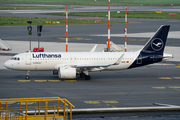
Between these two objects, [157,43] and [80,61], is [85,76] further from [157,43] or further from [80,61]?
[157,43]

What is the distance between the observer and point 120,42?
232 feet

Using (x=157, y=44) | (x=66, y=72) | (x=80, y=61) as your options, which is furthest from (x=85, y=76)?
(x=157, y=44)

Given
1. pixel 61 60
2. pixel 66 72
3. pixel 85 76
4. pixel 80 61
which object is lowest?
pixel 85 76

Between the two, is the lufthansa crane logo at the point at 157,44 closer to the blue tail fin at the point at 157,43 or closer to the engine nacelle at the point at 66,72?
the blue tail fin at the point at 157,43

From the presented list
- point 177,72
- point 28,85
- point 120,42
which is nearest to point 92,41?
point 120,42

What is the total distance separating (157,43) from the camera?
41.7 m

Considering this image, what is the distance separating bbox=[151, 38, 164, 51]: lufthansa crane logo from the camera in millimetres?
41562

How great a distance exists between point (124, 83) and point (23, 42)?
37.6m

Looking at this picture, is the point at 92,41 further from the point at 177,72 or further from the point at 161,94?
the point at 161,94

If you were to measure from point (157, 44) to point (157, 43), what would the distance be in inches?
5.8

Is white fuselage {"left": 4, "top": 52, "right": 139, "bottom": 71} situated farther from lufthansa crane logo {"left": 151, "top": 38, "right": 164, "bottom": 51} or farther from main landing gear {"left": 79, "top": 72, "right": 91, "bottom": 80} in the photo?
lufthansa crane logo {"left": 151, "top": 38, "right": 164, "bottom": 51}

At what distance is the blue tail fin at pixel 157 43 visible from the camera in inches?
1633

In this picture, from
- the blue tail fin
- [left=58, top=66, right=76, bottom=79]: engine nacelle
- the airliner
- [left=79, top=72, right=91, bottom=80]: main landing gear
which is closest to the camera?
[left=58, top=66, right=76, bottom=79]: engine nacelle

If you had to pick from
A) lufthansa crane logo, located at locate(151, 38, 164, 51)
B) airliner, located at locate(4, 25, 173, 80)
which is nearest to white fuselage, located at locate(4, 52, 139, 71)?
airliner, located at locate(4, 25, 173, 80)
